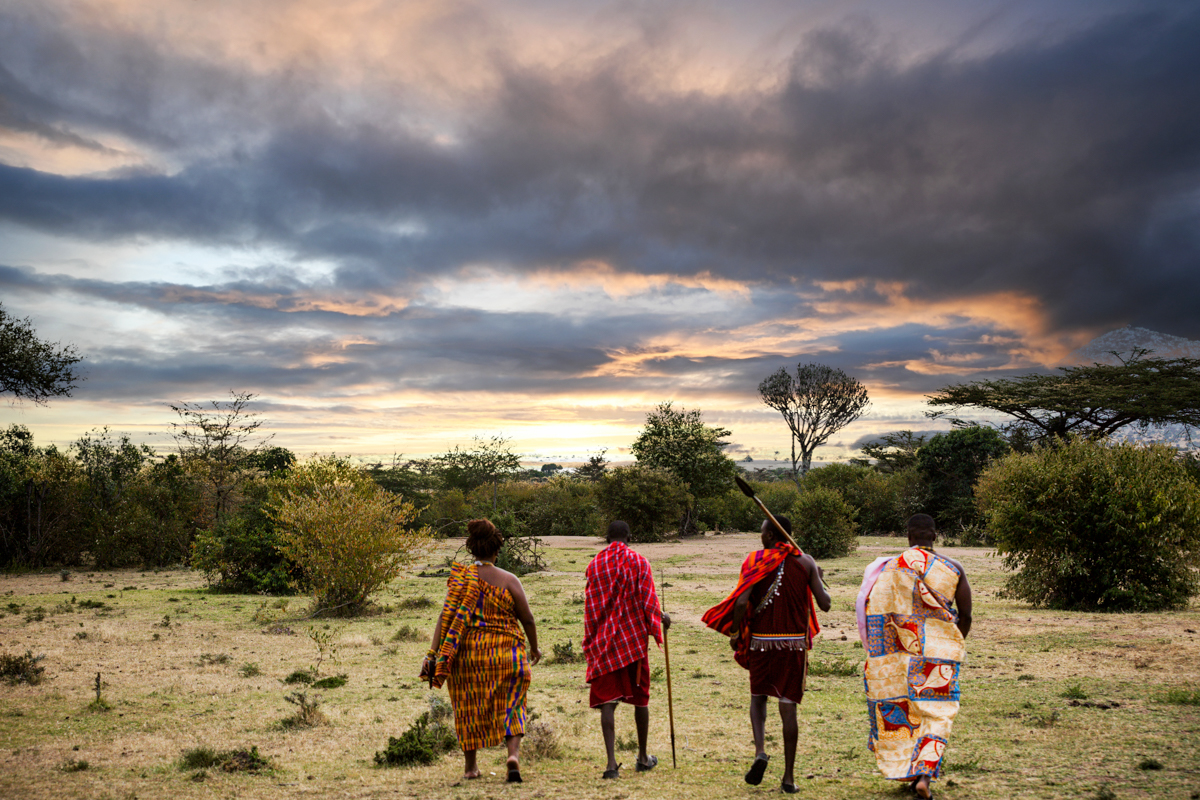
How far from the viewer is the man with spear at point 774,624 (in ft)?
16.5

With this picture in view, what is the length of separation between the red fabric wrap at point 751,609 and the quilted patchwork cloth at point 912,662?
1.43 feet

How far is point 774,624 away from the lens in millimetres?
5148

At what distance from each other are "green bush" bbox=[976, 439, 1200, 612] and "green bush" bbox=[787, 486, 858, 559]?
11.5 m

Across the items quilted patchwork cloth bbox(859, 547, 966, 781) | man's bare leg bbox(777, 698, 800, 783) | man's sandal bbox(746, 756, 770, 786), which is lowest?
man's sandal bbox(746, 756, 770, 786)

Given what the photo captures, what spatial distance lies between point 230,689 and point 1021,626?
11.7 metres

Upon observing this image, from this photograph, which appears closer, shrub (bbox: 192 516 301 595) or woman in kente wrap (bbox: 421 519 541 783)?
woman in kente wrap (bbox: 421 519 541 783)

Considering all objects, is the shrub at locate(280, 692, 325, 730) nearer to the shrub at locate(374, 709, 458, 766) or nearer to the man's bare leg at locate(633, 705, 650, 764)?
the shrub at locate(374, 709, 458, 766)

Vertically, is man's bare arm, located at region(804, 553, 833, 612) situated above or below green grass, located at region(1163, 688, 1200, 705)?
above

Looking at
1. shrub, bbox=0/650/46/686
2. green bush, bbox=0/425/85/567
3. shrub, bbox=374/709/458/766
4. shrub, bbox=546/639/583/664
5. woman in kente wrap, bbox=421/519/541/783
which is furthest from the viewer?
green bush, bbox=0/425/85/567

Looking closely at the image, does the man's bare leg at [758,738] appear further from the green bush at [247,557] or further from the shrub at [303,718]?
the green bush at [247,557]

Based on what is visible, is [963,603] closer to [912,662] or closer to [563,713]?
[912,662]

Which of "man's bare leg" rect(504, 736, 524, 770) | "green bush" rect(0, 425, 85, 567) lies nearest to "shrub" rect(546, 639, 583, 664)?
"man's bare leg" rect(504, 736, 524, 770)

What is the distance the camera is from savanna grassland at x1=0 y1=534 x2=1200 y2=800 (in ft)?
16.8

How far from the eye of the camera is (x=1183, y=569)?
12.9m
